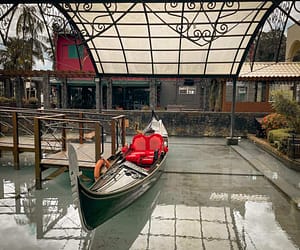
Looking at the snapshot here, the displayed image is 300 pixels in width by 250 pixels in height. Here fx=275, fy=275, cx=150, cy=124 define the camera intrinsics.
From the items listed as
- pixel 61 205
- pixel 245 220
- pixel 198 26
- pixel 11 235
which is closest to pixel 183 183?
pixel 245 220

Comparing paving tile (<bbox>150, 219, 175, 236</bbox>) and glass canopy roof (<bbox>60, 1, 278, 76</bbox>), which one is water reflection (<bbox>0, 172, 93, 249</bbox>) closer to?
paving tile (<bbox>150, 219, 175, 236</bbox>)

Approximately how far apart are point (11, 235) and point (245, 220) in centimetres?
316

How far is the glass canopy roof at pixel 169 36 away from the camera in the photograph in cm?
661

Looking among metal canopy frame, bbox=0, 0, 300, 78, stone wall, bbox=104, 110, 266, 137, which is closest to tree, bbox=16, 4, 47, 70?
stone wall, bbox=104, 110, 266, 137

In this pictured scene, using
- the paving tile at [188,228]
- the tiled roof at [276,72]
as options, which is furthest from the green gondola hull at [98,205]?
the tiled roof at [276,72]

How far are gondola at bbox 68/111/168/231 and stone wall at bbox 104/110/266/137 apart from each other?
6155 millimetres

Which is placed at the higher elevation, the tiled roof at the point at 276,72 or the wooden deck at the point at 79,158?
the tiled roof at the point at 276,72

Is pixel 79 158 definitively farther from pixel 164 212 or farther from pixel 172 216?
pixel 172 216

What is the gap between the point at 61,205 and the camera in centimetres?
448

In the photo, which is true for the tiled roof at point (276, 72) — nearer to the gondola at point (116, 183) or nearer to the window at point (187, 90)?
the window at point (187, 90)

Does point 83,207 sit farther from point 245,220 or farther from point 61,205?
point 245,220

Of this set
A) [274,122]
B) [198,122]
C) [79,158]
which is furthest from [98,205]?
[198,122]

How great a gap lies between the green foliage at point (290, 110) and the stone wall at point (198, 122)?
4218mm

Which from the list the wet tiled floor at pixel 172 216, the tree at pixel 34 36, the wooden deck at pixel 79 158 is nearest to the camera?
the wet tiled floor at pixel 172 216
